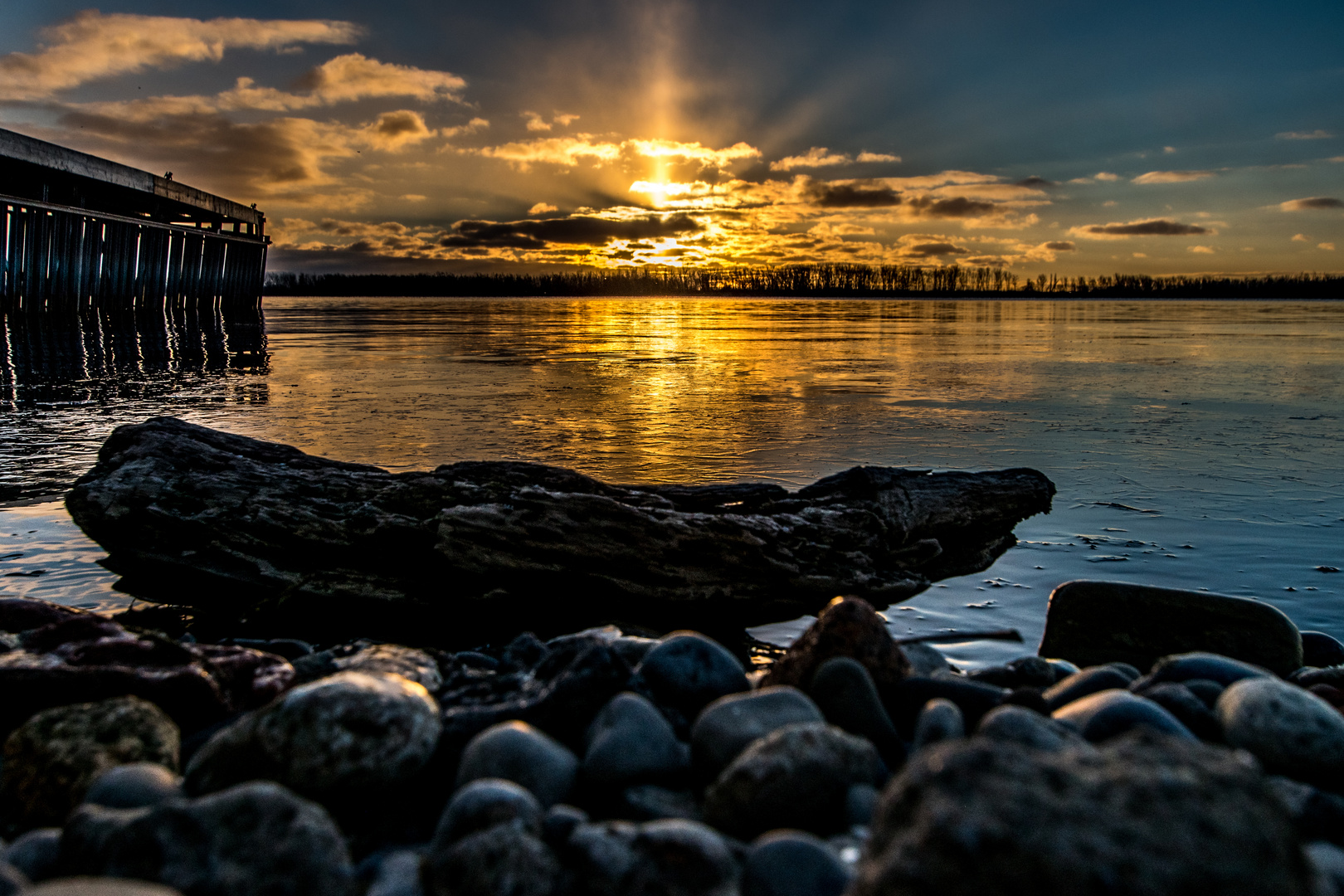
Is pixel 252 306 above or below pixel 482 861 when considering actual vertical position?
above

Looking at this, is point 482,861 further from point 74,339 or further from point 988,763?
point 74,339

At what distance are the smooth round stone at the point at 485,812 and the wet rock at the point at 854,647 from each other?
3.67 ft

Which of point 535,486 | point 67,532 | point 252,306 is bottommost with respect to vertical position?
point 67,532

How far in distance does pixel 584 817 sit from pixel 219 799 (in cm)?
79

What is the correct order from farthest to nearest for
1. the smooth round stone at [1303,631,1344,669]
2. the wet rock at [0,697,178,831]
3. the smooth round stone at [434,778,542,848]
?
the smooth round stone at [1303,631,1344,669] < the wet rock at [0,697,178,831] < the smooth round stone at [434,778,542,848]

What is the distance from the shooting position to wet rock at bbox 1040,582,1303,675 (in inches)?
145

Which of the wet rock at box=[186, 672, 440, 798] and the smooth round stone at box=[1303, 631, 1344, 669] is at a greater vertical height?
the wet rock at box=[186, 672, 440, 798]

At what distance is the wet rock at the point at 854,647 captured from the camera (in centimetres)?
258

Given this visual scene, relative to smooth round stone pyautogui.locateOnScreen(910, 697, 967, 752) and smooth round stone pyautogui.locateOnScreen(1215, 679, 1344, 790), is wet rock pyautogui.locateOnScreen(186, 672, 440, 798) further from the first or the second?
smooth round stone pyautogui.locateOnScreen(1215, 679, 1344, 790)

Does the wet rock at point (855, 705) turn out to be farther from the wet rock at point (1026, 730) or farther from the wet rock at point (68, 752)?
the wet rock at point (68, 752)

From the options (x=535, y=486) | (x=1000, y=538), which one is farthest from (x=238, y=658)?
(x=1000, y=538)

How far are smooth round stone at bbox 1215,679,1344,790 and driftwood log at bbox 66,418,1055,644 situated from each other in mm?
2412

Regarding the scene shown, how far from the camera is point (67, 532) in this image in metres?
5.46

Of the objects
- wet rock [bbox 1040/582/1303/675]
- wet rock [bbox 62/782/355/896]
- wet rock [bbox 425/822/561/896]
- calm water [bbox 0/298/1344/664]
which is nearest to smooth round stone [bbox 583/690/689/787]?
wet rock [bbox 425/822/561/896]
